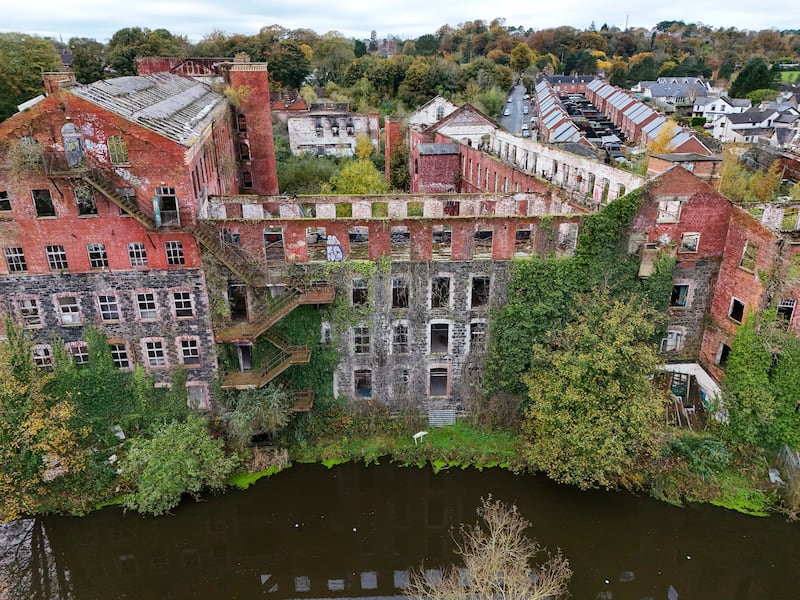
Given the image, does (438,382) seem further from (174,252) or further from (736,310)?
(736,310)

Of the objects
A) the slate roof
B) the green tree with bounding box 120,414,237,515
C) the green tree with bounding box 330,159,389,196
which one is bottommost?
the green tree with bounding box 120,414,237,515

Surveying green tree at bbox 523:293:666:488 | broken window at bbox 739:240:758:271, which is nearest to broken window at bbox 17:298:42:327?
green tree at bbox 523:293:666:488

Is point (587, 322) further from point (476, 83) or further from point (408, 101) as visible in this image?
point (476, 83)

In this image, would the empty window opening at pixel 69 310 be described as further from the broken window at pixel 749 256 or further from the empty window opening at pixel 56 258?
the broken window at pixel 749 256

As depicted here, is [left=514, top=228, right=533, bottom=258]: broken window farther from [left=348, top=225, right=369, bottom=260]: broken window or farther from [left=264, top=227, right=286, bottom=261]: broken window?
[left=264, top=227, right=286, bottom=261]: broken window

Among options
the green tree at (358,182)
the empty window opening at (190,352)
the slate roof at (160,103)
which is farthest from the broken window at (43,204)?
the green tree at (358,182)

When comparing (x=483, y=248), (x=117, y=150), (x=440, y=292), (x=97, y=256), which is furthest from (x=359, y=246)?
(x=97, y=256)
